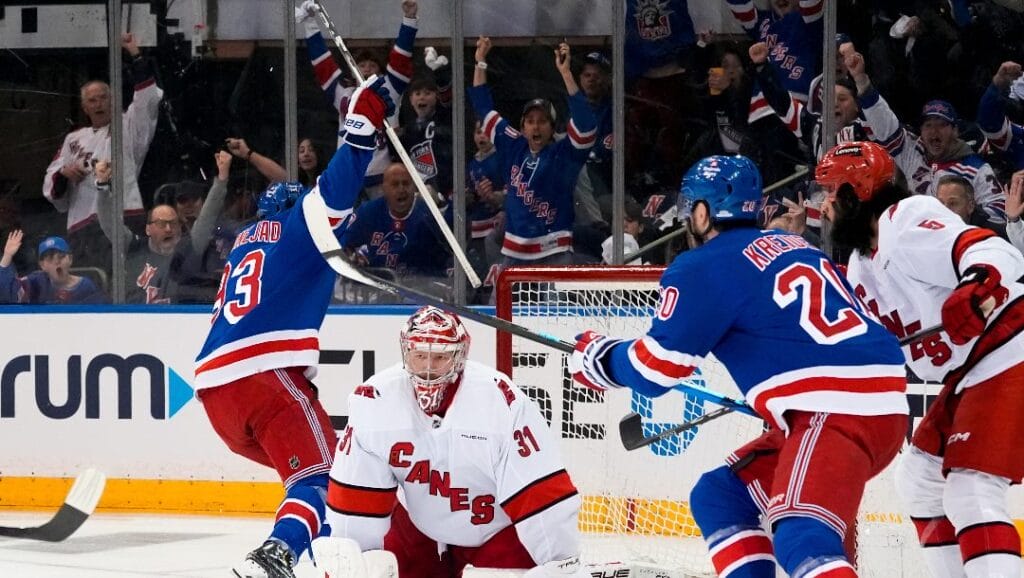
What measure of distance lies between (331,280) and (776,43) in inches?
88.2

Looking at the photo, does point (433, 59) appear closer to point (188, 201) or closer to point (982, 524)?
point (188, 201)

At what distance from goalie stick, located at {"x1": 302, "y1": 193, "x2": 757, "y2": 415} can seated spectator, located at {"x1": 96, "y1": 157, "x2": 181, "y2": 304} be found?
249cm

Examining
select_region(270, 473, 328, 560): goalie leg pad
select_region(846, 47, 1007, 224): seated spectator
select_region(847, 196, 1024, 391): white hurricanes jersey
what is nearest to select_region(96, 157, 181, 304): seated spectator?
select_region(270, 473, 328, 560): goalie leg pad

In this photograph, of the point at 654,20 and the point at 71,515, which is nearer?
the point at 71,515

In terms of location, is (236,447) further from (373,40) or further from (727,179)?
(373,40)

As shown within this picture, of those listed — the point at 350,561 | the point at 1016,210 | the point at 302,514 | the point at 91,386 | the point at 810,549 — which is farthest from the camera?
the point at 91,386

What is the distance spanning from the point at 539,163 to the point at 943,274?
2.85 metres

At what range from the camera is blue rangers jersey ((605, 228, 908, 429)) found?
3.36 m

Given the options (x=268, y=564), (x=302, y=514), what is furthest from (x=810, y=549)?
(x=302, y=514)

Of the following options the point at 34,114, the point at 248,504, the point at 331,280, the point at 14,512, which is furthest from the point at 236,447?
the point at 34,114

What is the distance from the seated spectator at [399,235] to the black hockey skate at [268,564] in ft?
8.38

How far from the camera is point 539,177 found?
21.6 ft

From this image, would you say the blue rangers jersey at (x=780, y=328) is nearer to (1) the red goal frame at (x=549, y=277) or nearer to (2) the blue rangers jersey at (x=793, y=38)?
(1) the red goal frame at (x=549, y=277)

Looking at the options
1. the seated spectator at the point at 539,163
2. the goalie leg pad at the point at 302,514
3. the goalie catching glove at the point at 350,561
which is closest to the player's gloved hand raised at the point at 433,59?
the seated spectator at the point at 539,163
